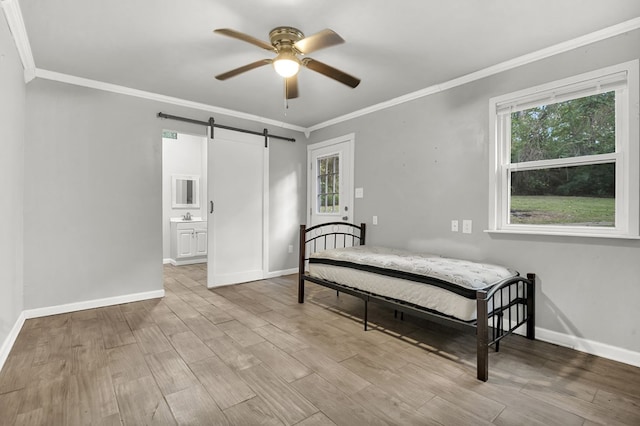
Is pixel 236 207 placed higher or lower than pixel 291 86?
lower

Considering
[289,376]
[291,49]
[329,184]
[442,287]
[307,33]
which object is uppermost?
[307,33]

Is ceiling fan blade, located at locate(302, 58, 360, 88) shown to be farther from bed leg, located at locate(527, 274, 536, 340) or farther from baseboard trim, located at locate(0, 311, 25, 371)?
baseboard trim, located at locate(0, 311, 25, 371)

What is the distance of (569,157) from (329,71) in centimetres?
199

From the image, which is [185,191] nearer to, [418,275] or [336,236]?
[336,236]

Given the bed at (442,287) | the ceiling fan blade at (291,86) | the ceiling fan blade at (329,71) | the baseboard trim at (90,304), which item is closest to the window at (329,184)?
the bed at (442,287)

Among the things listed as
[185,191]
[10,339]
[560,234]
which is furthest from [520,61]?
[185,191]

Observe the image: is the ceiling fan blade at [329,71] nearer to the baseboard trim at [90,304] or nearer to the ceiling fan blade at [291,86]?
the ceiling fan blade at [291,86]

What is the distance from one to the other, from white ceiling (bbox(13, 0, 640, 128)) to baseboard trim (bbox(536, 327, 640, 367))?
2.22 meters

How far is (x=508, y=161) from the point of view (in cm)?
280

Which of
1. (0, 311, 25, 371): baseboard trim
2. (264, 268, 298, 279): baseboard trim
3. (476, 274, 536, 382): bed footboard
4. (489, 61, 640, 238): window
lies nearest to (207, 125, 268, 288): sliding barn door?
(264, 268, 298, 279): baseboard trim

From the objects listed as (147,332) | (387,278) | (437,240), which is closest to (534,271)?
(437,240)

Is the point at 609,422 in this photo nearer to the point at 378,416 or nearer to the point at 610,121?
the point at 378,416

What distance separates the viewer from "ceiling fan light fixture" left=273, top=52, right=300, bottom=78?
2248mm

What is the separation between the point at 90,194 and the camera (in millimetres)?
3238
